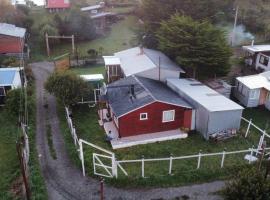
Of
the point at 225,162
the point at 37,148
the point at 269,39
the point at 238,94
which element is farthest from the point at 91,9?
the point at 225,162

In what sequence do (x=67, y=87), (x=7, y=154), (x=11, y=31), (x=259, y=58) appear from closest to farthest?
(x=7, y=154)
(x=67, y=87)
(x=259, y=58)
(x=11, y=31)

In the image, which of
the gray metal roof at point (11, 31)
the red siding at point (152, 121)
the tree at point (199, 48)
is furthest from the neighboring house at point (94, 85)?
the gray metal roof at point (11, 31)

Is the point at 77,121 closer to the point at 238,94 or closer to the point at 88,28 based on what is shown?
the point at 238,94

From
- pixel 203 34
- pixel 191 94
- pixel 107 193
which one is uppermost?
pixel 203 34

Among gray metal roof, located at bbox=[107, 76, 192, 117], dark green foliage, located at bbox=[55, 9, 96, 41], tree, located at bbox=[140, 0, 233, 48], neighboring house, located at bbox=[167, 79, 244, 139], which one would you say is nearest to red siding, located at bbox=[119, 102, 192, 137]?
gray metal roof, located at bbox=[107, 76, 192, 117]

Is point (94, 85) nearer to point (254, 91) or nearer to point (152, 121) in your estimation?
point (152, 121)

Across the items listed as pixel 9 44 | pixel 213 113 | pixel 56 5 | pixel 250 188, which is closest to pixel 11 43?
pixel 9 44

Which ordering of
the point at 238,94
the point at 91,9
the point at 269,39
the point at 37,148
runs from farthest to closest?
the point at 91,9 → the point at 269,39 → the point at 238,94 → the point at 37,148
